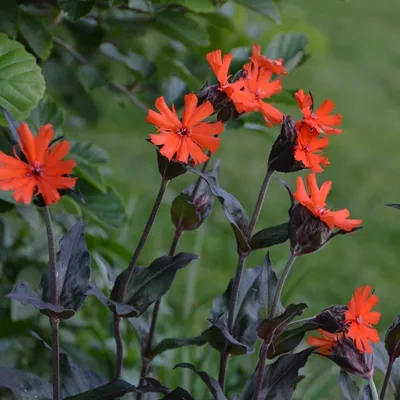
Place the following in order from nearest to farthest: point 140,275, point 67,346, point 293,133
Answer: point 293,133 < point 140,275 < point 67,346

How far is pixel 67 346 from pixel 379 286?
3.93 feet

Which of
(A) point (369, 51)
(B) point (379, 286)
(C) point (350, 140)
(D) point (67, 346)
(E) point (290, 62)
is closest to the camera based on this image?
(E) point (290, 62)

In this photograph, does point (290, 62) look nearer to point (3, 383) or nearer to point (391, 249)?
point (3, 383)

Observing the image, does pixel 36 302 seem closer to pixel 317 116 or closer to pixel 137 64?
pixel 317 116

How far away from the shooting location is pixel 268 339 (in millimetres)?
702

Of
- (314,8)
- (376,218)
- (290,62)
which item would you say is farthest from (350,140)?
(290,62)

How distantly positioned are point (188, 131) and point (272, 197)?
1.93m

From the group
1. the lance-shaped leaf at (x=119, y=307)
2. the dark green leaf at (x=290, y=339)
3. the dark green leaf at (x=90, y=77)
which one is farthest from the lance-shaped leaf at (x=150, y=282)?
the dark green leaf at (x=90, y=77)

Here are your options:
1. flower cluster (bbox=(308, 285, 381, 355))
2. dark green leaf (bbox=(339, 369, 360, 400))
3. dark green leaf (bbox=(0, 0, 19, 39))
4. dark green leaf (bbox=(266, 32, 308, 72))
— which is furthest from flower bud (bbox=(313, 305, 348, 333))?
dark green leaf (bbox=(0, 0, 19, 39))

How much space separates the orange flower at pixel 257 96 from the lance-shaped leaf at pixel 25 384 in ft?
1.20

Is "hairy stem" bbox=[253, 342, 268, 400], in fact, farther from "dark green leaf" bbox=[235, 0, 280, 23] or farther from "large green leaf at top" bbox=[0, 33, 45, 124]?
"dark green leaf" bbox=[235, 0, 280, 23]

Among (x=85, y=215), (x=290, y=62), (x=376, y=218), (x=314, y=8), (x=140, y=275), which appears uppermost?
(x=290, y=62)

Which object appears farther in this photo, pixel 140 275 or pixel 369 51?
pixel 369 51

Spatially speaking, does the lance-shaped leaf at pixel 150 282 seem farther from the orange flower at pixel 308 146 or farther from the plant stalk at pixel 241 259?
the orange flower at pixel 308 146
